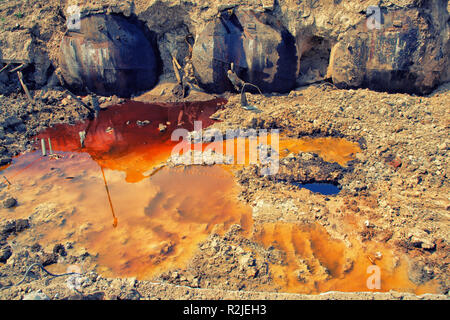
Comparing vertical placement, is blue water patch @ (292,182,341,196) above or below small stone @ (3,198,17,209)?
above

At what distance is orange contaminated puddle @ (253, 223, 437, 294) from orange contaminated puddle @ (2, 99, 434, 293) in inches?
0.6

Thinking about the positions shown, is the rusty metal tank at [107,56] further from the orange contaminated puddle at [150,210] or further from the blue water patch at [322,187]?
the blue water patch at [322,187]

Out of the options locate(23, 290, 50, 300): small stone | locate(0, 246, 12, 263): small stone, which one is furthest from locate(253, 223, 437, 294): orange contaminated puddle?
locate(0, 246, 12, 263): small stone

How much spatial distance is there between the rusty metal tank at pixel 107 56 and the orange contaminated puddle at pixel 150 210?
2.26 meters

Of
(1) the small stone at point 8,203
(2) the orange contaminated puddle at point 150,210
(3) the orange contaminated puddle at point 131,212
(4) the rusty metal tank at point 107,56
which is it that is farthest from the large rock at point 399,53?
(1) the small stone at point 8,203

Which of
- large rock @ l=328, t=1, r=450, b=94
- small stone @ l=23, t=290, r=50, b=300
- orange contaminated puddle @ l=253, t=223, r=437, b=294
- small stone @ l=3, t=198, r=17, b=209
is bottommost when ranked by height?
orange contaminated puddle @ l=253, t=223, r=437, b=294

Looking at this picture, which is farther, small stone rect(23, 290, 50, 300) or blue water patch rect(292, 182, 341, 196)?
blue water patch rect(292, 182, 341, 196)

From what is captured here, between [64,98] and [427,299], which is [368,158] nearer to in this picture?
[427,299]

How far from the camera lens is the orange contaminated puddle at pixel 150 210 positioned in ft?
14.3

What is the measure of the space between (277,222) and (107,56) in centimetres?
750

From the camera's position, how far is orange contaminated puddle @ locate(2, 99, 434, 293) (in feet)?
14.3

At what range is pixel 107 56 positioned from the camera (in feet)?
30.3

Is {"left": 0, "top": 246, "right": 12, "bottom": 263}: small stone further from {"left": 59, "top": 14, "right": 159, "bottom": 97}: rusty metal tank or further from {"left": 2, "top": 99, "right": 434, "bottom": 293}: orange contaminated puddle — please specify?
{"left": 59, "top": 14, "right": 159, "bottom": 97}: rusty metal tank

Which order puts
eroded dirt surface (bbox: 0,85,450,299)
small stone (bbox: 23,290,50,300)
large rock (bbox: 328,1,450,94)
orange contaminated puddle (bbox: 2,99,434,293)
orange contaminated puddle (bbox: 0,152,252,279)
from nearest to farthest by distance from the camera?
small stone (bbox: 23,290,50,300) < eroded dirt surface (bbox: 0,85,450,299) < orange contaminated puddle (bbox: 2,99,434,293) < orange contaminated puddle (bbox: 0,152,252,279) < large rock (bbox: 328,1,450,94)
